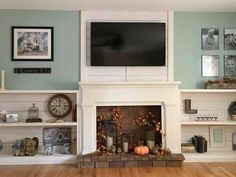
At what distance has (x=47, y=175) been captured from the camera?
400 cm

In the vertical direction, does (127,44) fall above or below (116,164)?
above

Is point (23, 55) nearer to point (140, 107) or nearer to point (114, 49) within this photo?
point (114, 49)

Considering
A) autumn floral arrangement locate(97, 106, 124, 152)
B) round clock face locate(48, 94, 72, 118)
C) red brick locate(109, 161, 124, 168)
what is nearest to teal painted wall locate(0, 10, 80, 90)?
round clock face locate(48, 94, 72, 118)

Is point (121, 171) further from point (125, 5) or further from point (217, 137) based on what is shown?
point (125, 5)

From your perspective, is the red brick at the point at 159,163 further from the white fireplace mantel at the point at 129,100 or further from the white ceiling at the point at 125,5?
the white ceiling at the point at 125,5

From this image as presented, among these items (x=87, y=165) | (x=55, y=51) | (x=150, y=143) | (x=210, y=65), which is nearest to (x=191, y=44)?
(x=210, y=65)

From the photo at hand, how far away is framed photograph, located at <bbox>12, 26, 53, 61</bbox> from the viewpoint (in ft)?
15.5

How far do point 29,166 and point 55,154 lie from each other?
418 millimetres

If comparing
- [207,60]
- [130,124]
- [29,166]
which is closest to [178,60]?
[207,60]

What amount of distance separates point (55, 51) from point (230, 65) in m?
2.72

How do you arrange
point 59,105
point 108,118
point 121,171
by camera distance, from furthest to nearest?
point 108,118, point 59,105, point 121,171

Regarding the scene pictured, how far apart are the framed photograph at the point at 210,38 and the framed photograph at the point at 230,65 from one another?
238mm

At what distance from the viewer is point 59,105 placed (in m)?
4.77

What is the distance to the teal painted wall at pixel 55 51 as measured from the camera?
4.72 metres
